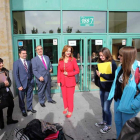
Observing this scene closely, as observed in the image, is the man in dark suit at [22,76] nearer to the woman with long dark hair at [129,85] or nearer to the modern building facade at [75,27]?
the modern building facade at [75,27]

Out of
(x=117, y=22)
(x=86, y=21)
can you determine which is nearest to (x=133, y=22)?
(x=117, y=22)

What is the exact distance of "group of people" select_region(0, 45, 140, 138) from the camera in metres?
1.94

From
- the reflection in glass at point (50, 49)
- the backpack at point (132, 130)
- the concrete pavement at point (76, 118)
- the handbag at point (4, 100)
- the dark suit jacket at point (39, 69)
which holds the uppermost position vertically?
the reflection in glass at point (50, 49)

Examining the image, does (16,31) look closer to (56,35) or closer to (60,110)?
(56,35)

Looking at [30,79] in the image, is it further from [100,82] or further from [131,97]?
[131,97]

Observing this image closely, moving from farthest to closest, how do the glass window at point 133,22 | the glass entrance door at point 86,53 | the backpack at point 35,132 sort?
the glass window at point 133,22 < the glass entrance door at point 86,53 < the backpack at point 35,132

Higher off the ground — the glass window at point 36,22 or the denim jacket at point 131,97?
the glass window at point 36,22

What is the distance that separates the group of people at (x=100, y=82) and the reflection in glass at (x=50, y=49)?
3.67ft

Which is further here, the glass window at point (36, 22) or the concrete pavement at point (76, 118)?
the glass window at point (36, 22)

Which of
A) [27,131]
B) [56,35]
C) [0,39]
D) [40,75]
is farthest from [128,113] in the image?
[0,39]

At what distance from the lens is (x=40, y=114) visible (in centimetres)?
391

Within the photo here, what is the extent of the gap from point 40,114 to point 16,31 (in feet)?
11.2

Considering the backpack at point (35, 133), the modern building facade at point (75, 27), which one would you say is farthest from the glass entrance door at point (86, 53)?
the backpack at point (35, 133)

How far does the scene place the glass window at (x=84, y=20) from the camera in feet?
18.7
